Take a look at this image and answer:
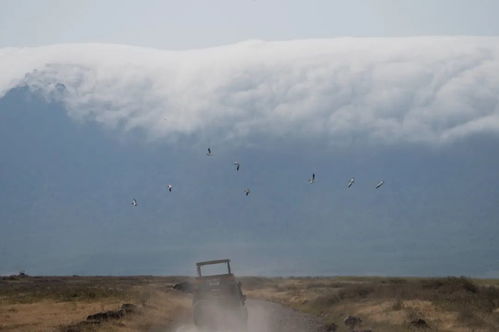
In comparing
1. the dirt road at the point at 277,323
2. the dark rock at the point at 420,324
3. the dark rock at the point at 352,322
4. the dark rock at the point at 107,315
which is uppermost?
the dark rock at the point at 107,315

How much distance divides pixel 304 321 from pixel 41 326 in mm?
14568

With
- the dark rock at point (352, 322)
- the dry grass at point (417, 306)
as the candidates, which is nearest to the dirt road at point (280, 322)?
the dark rock at point (352, 322)

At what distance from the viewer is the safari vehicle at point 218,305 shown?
2608 cm

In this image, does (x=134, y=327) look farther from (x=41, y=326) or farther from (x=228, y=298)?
(x=228, y=298)

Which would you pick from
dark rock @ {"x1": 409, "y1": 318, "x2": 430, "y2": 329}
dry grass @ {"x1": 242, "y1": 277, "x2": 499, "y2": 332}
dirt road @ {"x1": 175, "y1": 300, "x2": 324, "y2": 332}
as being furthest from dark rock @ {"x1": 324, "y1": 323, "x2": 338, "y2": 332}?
dark rock @ {"x1": 409, "y1": 318, "x2": 430, "y2": 329}

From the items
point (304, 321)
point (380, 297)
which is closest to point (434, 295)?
point (380, 297)

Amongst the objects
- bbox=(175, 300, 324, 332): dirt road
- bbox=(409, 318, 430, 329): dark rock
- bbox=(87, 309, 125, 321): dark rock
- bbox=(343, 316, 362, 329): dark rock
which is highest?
bbox=(87, 309, 125, 321): dark rock

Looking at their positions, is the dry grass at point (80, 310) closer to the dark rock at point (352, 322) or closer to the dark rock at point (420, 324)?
the dark rock at point (352, 322)

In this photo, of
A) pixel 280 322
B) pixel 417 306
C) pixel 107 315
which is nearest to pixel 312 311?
pixel 280 322

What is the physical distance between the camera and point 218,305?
2652 centimetres

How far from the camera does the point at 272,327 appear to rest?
32.1 m

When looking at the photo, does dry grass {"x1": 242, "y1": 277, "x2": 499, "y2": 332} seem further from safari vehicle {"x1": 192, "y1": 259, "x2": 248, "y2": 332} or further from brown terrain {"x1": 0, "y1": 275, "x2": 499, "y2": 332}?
safari vehicle {"x1": 192, "y1": 259, "x2": 248, "y2": 332}

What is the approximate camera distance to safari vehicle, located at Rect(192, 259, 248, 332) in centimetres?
2608

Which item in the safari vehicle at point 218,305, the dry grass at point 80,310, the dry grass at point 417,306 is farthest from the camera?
the dry grass at point 80,310
